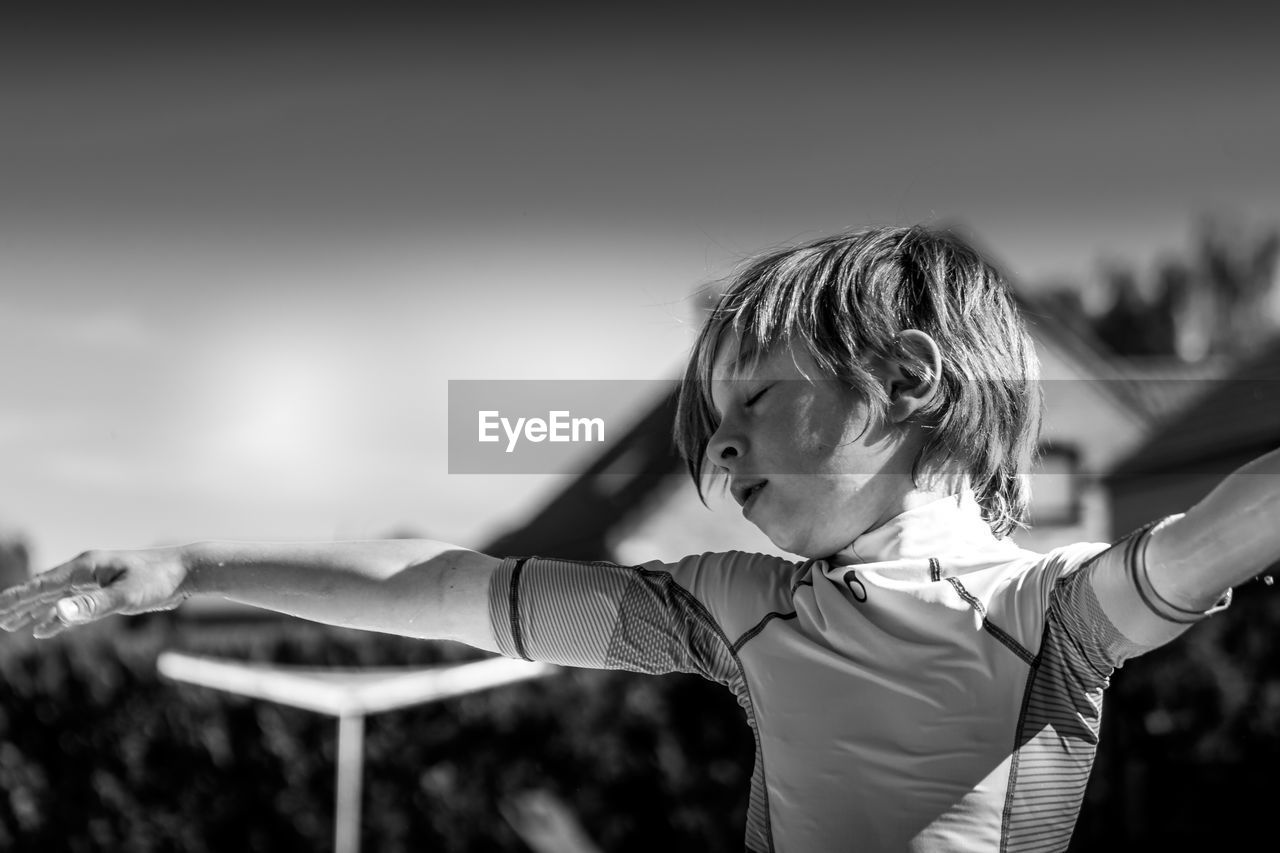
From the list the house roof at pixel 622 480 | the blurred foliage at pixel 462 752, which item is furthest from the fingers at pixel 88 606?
the house roof at pixel 622 480

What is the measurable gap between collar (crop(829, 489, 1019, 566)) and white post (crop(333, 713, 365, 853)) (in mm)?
5005

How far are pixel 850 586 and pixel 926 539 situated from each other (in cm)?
10

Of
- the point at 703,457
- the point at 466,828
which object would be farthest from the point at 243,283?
the point at 703,457

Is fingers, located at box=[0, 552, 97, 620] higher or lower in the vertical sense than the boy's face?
lower

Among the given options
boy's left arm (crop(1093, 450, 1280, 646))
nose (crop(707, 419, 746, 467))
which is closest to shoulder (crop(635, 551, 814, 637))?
nose (crop(707, 419, 746, 467))

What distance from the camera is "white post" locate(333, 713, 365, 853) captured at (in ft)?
19.4

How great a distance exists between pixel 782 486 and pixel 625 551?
17.3 feet

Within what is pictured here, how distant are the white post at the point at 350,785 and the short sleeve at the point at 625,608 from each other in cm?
483

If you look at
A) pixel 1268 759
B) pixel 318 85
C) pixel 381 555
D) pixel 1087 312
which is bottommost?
pixel 1087 312

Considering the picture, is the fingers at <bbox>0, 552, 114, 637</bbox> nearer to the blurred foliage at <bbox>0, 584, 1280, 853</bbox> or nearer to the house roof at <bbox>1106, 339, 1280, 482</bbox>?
the house roof at <bbox>1106, 339, 1280, 482</bbox>

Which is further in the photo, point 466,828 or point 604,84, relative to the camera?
point 466,828

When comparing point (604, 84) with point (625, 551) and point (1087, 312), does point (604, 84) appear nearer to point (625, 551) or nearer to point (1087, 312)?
point (625, 551)

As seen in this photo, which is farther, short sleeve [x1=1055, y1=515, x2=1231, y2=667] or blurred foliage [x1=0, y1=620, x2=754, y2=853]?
blurred foliage [x1=0, y1=620, x2=754, y2=853]

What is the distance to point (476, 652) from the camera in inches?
253
